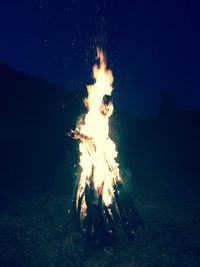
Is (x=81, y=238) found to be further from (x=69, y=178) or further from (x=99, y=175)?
(x=69, y=178)

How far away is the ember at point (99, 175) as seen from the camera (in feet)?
26.0

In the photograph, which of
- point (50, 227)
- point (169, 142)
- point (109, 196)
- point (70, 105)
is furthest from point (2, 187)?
point (169, 142)

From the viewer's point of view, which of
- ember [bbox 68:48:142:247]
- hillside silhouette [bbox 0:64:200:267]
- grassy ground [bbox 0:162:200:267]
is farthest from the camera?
ember [bbox 68:48:142:247]

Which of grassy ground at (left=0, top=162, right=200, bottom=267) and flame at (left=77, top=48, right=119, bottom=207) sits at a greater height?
flame at (left=77, top=48, right=119, bottom=207)

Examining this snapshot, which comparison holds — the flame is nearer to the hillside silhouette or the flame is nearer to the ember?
the ember

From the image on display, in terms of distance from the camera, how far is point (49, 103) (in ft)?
58.7

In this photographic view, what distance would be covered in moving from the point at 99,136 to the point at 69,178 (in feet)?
17.1

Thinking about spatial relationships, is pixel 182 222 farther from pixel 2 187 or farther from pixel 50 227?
pixel 2 187

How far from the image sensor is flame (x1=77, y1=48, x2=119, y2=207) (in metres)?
8.27

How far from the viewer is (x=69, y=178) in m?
13.2

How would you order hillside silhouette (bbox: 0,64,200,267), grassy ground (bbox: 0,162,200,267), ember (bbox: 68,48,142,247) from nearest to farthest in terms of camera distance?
grassy ground (bbox: 0,162,200,267) < hillside silhouette (bbox: 0,64,200,267) < ember (bbox: 68,48,142,247)

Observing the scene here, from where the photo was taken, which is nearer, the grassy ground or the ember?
the grassy ground

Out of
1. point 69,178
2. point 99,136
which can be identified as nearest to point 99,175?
point 99,136

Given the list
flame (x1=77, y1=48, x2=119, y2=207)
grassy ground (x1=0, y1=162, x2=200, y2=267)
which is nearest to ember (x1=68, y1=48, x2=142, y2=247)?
flame (x1=77, y1=48, x2=119, y2=207)
